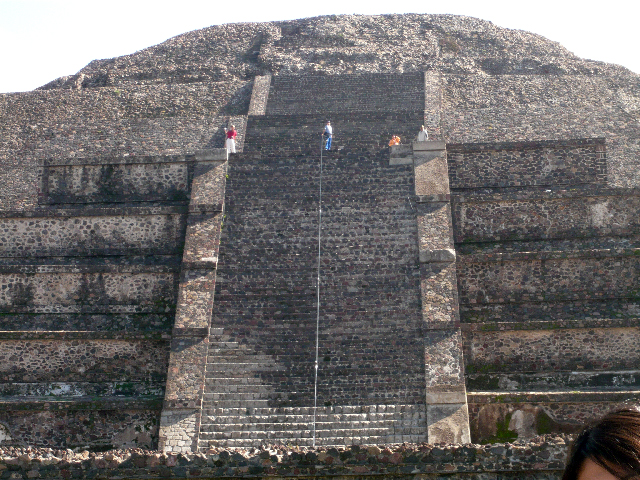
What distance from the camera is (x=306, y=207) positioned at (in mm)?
13461

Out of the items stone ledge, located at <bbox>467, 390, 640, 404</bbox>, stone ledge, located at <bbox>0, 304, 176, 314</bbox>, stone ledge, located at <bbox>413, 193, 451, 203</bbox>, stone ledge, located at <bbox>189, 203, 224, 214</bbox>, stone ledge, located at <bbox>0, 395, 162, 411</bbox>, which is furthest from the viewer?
stone ledge, located at <bbox>189, 203, 224, 214</bbox>

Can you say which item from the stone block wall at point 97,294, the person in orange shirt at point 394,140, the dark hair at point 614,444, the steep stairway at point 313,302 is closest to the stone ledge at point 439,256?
the steep stairway at point 313,302

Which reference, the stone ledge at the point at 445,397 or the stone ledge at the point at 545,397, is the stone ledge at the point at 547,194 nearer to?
the stone ledge at the point at 545,397

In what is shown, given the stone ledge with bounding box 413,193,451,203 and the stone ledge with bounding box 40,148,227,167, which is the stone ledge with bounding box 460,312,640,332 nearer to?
the stone ledge with bounding box 413,193,451,203

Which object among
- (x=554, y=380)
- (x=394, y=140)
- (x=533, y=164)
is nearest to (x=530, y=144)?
(x=533, y=164)

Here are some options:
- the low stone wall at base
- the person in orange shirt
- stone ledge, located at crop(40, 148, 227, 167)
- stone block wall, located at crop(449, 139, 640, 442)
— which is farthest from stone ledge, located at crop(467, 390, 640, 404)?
stone ledge, located at crop(40, 148, 227, 167)

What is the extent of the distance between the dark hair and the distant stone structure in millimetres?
7016

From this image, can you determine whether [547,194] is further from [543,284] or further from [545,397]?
[545,397]

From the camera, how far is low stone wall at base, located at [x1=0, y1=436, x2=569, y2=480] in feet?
19.4

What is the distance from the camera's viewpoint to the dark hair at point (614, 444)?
6.32ft

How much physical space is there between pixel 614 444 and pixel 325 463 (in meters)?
4.43

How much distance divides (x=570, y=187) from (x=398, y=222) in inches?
159

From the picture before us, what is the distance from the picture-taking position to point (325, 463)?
608 cm

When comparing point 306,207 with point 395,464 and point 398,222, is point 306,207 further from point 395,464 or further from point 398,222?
point 395,464
